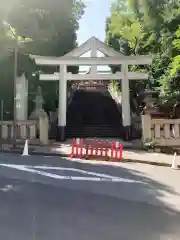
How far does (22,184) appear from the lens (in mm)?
9562

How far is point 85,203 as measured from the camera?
776cm

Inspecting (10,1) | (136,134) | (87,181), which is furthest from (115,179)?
(136,134)

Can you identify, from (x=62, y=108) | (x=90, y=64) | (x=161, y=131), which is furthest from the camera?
(x=90, y=64)

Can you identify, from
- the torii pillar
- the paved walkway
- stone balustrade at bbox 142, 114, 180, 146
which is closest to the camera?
the paved walkway

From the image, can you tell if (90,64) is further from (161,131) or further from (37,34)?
(161,131)

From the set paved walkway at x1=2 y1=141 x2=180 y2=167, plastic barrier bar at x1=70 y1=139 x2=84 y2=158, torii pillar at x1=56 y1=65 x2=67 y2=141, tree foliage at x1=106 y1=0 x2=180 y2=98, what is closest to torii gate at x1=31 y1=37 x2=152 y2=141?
torii pillar at x1=56 y1=65 x2=67 y2=141

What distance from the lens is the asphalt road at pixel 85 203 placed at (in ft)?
19.2

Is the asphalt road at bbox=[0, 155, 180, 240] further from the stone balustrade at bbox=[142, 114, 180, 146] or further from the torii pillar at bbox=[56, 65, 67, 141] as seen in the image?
the torii pillar at bbox=[56, 65, 67, 141]

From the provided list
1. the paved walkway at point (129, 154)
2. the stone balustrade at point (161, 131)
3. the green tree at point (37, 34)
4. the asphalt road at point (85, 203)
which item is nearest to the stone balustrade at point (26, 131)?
the paved walkway at point (129, 154)

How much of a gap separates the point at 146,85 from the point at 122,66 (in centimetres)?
469

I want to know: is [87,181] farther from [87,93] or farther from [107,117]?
[87,93]

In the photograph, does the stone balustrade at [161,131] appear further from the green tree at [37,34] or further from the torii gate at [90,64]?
the green tree at [37,34]

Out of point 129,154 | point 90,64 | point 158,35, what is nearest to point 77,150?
point 129,154

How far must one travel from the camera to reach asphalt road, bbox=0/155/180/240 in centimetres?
584
